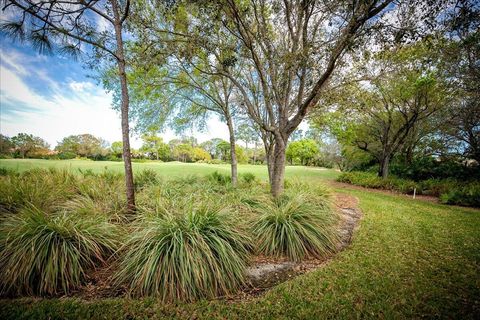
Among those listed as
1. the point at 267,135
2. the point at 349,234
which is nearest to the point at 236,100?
the point at 267,135

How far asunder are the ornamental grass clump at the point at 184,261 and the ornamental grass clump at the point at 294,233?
26.9 inches

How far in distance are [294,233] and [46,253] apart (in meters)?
3.87

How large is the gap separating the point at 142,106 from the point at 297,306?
8.86 metres

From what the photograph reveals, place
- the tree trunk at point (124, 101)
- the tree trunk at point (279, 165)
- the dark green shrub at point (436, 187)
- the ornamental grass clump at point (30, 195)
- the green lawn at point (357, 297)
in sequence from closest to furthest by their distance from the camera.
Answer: the green lawn at point (357, 297) → the tree trunk at point (124, 101) → the ornamental grass clump at point (30, 195) → the tree trunk at point (279, 165) → the dark green shrub at point (436, 187)

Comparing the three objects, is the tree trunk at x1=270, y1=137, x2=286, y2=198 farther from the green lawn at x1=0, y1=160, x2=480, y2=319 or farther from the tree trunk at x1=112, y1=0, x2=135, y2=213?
the tree trunk at x1=112, y1=0, x2=135, y2=213

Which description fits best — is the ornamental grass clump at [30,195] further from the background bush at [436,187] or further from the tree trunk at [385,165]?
the tree trunk at [385,165]

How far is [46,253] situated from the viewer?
2570mm

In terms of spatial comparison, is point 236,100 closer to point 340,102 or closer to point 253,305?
point 340,102

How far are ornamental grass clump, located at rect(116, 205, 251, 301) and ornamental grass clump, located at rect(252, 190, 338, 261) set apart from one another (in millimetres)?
682

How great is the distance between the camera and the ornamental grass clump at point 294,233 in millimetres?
3473

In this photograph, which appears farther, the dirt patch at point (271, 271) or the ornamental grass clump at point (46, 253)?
the dirt patch at point (271, 271)

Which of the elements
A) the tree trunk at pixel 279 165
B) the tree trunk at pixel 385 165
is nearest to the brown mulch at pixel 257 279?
the tree trunk at pixel 279 165

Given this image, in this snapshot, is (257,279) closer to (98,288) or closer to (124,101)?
(98,288)

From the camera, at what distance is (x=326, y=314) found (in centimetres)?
214
